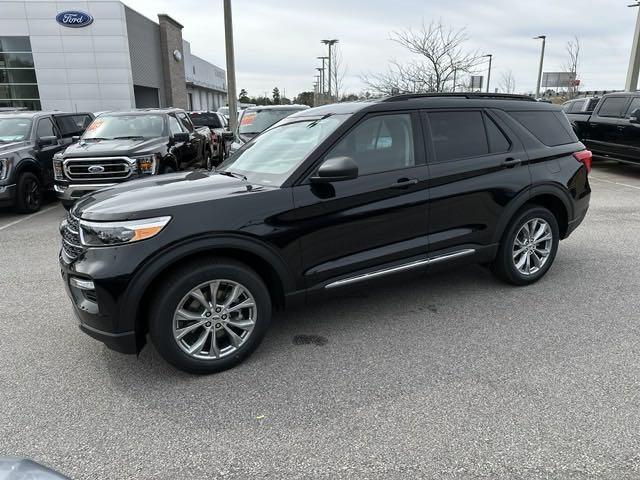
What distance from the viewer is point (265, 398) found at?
301cm

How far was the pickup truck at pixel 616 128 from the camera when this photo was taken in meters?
11.4

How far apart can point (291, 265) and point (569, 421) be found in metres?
1.95

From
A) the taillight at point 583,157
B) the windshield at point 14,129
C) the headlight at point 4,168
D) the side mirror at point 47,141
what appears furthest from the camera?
the side mirror at point 47,141

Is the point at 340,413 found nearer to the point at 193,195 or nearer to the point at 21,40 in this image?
the point at 193,195

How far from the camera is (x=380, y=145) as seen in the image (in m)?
3.86

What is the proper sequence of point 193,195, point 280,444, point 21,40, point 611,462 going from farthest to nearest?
point 21,40 < point 193,195 < point 280,444 < point 611,462

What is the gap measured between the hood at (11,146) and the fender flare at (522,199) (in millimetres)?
8266

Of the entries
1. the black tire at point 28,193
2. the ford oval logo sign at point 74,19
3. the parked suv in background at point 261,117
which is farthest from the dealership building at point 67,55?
the black tire at point 28,193

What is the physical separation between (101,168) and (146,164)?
71 cm

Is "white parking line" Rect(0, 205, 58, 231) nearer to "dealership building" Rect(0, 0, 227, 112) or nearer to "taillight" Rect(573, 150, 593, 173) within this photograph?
"taillight" Rect(573, 150, 593, 173)

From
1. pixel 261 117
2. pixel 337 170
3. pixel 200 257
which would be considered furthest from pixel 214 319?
pixel 261 117

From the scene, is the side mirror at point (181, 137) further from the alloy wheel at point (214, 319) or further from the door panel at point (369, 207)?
the alloy wheel at point (214, 319)

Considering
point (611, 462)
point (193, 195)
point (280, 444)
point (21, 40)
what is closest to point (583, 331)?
point (611, 462)

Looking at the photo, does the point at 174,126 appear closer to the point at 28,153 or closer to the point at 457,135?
the point at 28,153
